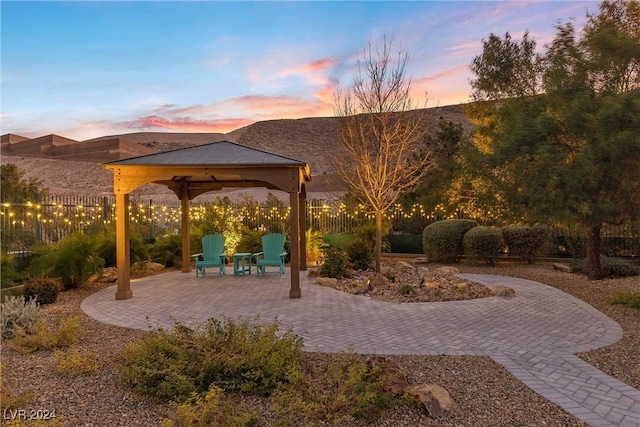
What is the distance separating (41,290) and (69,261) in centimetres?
119

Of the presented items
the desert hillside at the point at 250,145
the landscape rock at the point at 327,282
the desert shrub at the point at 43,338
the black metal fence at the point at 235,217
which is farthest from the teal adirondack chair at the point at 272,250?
the desert hillside at the point at 250,145

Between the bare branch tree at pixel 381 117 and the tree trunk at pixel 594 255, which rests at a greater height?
the bare branch tree at pixel 381 117

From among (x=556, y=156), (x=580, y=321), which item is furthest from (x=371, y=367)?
(x=556, y=156)

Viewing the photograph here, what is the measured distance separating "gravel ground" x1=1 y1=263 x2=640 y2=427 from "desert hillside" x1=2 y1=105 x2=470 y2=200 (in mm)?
19967

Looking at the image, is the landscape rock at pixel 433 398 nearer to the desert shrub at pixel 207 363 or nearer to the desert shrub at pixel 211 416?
the desert shrub at pixel 207 363

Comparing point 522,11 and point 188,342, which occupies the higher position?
point 522,11

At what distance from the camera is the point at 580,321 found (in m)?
5.79

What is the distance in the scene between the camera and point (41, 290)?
7027 mm

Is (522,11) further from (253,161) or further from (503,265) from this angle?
(253,161)

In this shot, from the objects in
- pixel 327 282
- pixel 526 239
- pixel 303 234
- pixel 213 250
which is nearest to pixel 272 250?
pixel 303 234

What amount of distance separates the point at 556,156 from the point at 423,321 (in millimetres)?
3865

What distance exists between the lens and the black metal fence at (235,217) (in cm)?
866

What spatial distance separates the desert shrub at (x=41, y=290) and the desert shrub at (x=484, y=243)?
389 inches

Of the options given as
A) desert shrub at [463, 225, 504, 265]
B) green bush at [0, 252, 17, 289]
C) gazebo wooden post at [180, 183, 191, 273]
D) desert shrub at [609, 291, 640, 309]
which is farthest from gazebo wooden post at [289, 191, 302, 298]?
desert shrub at [463, 225, 504, 265]
